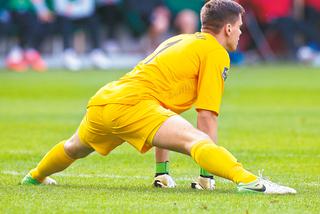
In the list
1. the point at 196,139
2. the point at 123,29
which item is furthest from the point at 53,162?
the point at 123,29

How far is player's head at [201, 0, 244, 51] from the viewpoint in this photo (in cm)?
757

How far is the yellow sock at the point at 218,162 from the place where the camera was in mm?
7094

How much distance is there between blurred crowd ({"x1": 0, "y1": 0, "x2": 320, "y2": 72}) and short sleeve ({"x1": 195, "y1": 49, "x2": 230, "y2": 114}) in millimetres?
17929

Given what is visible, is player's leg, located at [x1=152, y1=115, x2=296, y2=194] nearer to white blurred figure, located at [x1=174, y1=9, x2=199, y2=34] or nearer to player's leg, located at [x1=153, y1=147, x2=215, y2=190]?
player's leg, located at [x1=153, y1=147, x2=215, y2=190]

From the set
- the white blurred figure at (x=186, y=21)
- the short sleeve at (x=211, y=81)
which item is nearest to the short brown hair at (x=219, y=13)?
the short sleeve at (x=211, y=81)

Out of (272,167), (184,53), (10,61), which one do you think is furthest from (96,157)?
(10,61)

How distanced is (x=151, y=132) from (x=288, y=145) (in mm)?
3960

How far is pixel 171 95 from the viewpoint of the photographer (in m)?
7.56

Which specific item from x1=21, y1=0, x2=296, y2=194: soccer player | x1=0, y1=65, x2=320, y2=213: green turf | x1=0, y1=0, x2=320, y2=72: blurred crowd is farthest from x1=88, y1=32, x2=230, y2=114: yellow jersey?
x1=0, y1=0, x2=320, y2=72: blurred crowd

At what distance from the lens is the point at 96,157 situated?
10141 millimetres

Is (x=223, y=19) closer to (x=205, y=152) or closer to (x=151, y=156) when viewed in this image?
(x=205, y=152)

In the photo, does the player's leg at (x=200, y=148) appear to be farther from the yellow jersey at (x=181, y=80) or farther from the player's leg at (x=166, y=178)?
the player's leg at (x=166, y=178)

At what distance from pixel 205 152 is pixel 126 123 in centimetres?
61

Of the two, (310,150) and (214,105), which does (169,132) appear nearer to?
(214,105)
